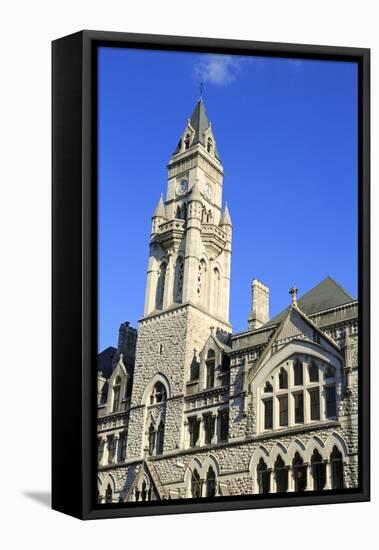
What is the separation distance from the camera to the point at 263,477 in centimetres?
1788

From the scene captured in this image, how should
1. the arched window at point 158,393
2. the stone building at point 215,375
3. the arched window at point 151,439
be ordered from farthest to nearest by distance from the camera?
the arched window at point 158,393
the arched window at point 151,439
the stone building at point 215,375

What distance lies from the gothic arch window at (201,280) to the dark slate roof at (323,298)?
3.73 ft

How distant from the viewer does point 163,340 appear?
1836cm

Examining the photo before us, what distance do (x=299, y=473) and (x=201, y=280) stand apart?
3335mm

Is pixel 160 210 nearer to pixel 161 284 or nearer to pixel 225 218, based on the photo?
pixel 225 218

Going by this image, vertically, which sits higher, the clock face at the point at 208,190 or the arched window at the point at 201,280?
the clock face at the point at 208,190

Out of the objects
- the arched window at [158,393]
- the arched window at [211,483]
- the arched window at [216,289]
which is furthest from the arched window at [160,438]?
the arched window at [216,289]

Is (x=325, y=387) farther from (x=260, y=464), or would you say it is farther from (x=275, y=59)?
(x=275, y=59)

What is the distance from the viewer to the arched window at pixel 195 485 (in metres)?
17.3

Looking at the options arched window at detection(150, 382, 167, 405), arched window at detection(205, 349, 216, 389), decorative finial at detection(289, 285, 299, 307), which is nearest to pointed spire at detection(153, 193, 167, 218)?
decorative finial at detection(289, 285, 299, 307)

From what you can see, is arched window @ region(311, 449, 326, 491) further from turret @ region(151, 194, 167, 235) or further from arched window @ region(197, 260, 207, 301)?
turret @ region(151, 194, 167, 235)

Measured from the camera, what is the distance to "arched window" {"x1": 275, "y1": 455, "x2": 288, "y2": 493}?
17.9 meters

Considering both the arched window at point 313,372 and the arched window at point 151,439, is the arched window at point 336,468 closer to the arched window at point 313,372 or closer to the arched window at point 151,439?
the arched window at point 313,372

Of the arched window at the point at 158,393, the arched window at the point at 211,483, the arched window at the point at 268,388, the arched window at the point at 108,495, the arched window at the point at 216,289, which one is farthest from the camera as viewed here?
the arched window at the point at 268,388
